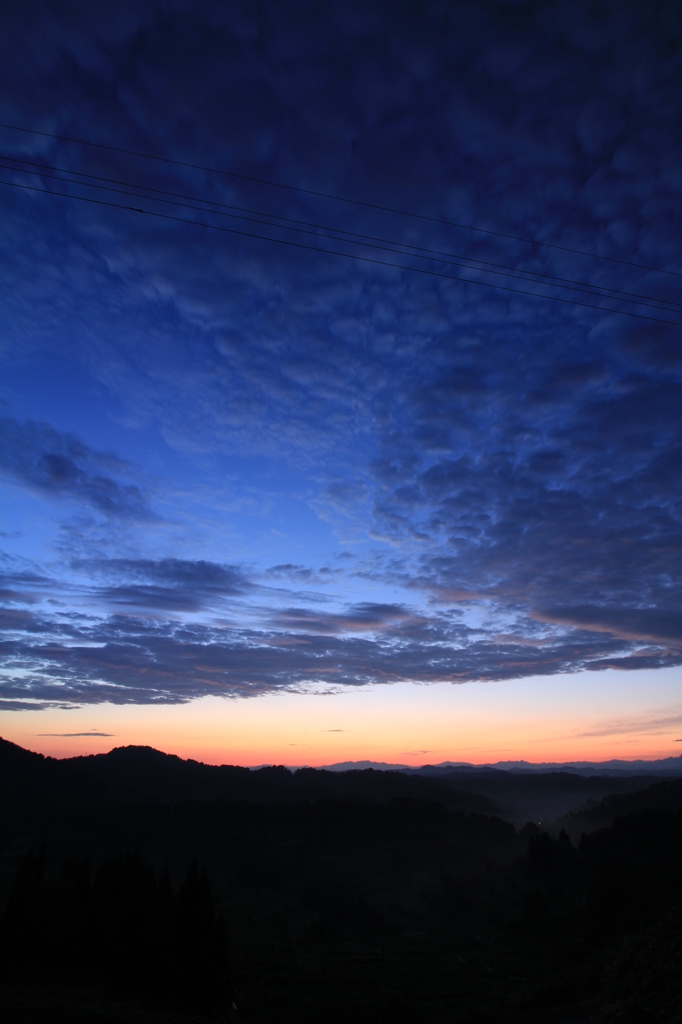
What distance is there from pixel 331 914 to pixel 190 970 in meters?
82.5

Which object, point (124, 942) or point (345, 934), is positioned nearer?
point (124, 942)

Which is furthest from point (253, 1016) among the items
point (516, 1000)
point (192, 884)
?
point (516, 1000)

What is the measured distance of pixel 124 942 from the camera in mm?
50875

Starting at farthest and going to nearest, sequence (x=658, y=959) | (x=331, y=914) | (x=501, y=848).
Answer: (x=501, y=848), (x=331, y=914), (x=658, y=959)

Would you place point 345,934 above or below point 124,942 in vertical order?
below

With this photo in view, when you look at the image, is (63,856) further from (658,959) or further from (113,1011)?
(658,959)

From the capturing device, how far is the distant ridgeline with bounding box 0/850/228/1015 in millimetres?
48812

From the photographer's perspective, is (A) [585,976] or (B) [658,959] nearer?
(B) [658,959]

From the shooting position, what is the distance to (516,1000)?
3647cm

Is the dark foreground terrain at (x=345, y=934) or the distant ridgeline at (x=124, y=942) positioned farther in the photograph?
the distant ridgeline at (x=124, y=942)

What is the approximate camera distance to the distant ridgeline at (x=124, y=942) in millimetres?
48812

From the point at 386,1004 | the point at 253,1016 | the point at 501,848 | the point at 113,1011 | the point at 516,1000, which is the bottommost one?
the point at 501,848

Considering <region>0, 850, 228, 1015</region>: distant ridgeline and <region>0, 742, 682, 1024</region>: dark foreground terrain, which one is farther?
<region>0, 850, 228, 1015</region>: distant ridgeline

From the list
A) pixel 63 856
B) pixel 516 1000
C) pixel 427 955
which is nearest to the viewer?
pixel 516 1000
